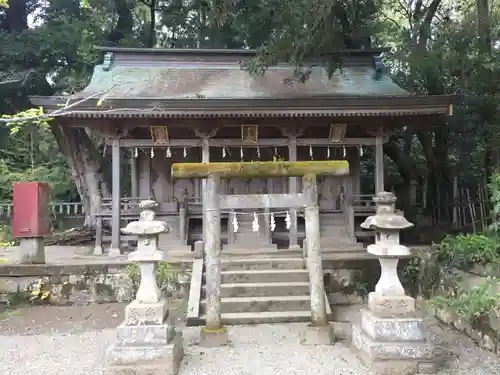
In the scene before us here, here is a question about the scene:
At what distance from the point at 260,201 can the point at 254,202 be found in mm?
86

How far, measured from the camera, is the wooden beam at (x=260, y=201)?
20.4ft

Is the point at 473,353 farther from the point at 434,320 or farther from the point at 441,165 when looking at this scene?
the point at 441,165

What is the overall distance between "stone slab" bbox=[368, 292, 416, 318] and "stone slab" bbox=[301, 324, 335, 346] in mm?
973

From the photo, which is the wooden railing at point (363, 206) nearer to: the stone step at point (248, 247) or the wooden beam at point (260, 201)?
the stone step at point (248, 247)

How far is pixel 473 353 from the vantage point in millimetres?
5863

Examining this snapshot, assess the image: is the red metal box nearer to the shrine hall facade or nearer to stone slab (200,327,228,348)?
the shrine hall facade

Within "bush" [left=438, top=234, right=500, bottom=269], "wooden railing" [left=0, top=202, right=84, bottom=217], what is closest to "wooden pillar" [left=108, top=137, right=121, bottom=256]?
"bush" [left=438, top=234, right=500, bottom=269]

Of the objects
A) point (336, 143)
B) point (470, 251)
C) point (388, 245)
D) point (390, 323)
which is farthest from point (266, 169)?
point (336, 143)

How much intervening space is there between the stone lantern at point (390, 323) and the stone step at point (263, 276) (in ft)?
8.29

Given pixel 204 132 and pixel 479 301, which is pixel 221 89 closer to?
pixel 204 132

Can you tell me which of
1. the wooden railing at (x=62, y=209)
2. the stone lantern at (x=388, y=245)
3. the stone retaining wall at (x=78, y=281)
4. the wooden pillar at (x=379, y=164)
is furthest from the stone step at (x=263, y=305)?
the wooden railing at (x=62, y=209)

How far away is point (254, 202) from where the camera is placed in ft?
20.6

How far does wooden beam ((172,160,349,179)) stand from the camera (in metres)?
Result: 6.18

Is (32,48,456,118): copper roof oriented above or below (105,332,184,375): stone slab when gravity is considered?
above
